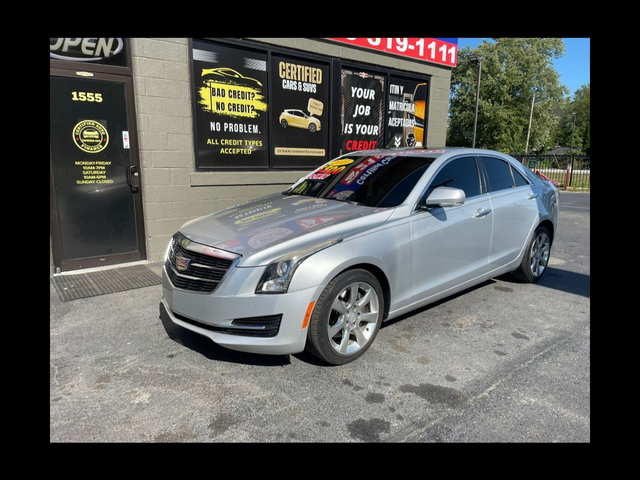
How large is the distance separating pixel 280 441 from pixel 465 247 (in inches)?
99.9

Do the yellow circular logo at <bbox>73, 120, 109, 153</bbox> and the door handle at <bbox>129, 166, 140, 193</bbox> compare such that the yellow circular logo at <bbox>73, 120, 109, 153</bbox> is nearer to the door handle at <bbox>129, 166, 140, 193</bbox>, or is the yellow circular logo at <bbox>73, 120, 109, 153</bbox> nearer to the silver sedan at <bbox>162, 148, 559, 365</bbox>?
the door handle at <bbox>129, 166, 140, 193</bbox>

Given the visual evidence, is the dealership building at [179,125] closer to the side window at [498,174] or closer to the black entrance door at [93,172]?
the black entrance door at [93,172]

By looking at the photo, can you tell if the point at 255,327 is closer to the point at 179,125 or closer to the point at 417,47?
the point at 179,125

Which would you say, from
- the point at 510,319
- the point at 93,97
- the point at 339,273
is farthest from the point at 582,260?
the point at 93,97

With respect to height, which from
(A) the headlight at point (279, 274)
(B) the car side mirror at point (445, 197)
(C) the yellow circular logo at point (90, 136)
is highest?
(C) the yellow circular logo at point (90, 136)

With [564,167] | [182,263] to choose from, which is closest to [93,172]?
[182,263]

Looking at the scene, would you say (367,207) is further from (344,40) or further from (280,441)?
(344,40)

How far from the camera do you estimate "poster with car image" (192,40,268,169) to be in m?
6.39

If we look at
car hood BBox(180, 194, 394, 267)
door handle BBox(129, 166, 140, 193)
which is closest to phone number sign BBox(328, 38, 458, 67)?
door handle BBox(129, 166, 140, 193)

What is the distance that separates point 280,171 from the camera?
7.37 meters

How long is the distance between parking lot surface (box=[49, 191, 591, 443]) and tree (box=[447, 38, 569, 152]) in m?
43.5

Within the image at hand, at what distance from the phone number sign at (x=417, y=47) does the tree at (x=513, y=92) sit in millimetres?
36730

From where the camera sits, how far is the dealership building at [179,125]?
555 cm

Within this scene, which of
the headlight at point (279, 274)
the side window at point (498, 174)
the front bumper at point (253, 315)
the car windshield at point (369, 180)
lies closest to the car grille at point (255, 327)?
the front bumper at point (253, 315)
